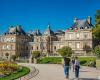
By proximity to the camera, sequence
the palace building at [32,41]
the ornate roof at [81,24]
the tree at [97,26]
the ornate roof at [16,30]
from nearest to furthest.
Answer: the tree at [97,26] < the ornate roof at [81,24] < the palace building at [32,41] < the ornate roof at [16,30]

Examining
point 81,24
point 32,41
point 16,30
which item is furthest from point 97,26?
point 32,41

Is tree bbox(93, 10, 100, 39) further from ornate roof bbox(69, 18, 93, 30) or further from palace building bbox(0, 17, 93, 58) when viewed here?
palace building bbox(0, 17, 93, 58)

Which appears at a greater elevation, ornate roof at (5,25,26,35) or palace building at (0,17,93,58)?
ornate roof at (5,25,26,35)

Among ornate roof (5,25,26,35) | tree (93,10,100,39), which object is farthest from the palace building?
tree (93,10,100,39)

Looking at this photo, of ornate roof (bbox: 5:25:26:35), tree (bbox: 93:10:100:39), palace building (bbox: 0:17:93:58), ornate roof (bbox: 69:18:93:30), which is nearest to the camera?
tree (bbox: 93:10:100:39)

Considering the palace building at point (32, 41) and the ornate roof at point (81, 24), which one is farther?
the palace building at point (32, 41)

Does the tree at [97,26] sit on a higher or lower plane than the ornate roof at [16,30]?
lower

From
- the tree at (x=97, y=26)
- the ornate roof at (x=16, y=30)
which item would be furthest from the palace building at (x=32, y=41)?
the tree at (x=97, y=26)

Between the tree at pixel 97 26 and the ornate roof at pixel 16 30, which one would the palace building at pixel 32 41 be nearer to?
the ornate roof at pixel 16 30

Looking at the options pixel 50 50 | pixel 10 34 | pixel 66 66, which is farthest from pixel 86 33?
pixel 66 66

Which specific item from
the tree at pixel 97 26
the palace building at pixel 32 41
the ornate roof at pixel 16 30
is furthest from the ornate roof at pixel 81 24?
the tree at pixel 97 26

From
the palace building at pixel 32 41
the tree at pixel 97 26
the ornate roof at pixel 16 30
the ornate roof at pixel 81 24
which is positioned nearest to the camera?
the tree at pixel 97 26

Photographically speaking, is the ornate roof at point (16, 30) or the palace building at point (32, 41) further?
the ornate roof at point (16, 30)

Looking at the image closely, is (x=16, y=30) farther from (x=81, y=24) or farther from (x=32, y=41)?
(x=81, y=24)
